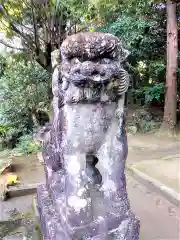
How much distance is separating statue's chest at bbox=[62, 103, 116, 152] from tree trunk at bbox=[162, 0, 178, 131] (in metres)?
7.45

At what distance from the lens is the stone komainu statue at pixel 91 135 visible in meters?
2.34

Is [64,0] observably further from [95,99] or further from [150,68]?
[95,99]

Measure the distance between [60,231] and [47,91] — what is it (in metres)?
9.09

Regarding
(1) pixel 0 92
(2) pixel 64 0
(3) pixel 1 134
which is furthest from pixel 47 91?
(2) pixel 64 0

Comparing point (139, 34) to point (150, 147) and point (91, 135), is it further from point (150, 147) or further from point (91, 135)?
point (91, 135)

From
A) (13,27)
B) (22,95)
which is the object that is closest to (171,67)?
(22,95)

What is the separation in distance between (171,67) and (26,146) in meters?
4.79

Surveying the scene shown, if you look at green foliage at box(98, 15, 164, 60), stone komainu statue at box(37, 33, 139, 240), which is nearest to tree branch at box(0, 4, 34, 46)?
green foliage at box(98, 15, 164, 60)

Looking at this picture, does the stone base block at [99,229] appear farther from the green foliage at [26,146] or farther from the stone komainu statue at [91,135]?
the green foliage at [26,146]

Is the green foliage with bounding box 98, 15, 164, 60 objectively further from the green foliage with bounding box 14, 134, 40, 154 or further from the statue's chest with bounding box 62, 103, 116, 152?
the statue's chest with bounding box 62, 103, 116, 152

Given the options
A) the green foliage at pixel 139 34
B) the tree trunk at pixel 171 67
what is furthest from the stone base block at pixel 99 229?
the green foliage at pixel 139 34

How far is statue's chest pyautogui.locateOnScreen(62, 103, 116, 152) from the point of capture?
7.98 ft

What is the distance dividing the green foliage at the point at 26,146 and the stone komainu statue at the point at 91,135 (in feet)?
20.0

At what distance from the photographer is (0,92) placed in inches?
446
